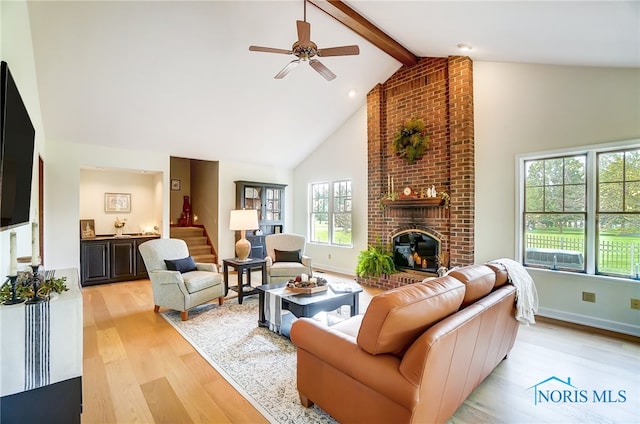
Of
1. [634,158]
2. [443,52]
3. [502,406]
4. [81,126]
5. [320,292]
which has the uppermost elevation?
[443,52]

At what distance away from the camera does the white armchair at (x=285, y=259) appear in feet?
Result: 15.6

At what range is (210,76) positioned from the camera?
4449 millimetres

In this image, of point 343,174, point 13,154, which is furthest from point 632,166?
point 13,154

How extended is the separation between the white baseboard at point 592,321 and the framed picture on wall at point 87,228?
24.3 ft

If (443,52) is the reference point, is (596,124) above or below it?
below

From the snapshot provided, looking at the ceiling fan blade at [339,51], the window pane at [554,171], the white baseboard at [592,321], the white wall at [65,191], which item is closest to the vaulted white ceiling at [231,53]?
the white wall at [65,191]

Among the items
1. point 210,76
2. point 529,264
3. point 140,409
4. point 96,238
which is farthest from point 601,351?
point 96,238

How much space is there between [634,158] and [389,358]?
151 inches

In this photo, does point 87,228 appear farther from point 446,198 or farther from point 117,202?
point 446,198

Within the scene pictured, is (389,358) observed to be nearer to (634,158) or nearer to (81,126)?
(634,158)

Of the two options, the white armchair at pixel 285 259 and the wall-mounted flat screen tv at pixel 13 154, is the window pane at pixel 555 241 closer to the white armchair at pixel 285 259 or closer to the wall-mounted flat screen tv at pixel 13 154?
the white armchair at pixel 285 259

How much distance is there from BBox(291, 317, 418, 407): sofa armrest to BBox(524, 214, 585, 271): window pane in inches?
138

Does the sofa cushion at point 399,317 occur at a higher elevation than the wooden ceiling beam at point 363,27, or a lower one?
lower

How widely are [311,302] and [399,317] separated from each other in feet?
5.35
